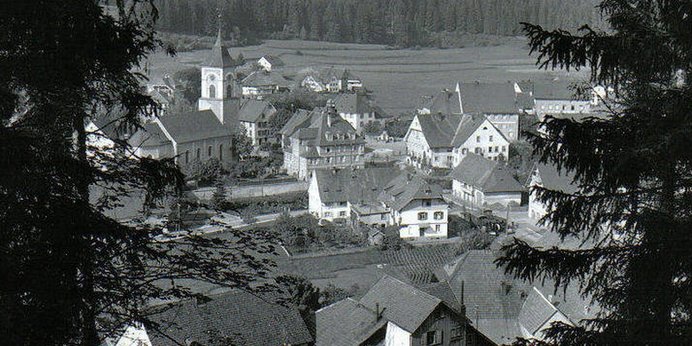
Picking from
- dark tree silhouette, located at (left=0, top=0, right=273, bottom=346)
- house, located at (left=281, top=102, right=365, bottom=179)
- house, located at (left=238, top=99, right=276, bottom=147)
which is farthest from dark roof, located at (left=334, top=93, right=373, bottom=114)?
dark tree silhouette, located at (left=0, top=0, right=273, bottom=346)

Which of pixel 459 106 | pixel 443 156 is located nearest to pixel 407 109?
pixel 459 106

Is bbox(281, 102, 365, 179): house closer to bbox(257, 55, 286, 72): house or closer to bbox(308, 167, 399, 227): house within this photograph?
bbox(308, 167, 399, 227): house

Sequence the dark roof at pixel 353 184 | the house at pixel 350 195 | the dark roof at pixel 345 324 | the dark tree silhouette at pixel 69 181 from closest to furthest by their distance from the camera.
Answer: the dark tree silhouette at pixel 69 181
the dark roof at pixel 345 324
the house at pixel 350 195
the dark roof at pixel 353 184

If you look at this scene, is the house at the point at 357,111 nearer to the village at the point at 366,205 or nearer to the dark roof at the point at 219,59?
the village at the point at 366,205

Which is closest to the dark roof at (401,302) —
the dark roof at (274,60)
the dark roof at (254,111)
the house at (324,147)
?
the house at (324,147)

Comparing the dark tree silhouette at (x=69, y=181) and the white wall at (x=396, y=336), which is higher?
the dark tree silhouette at (x=69, y=181)

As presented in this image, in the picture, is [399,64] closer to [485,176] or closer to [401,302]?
[485,176]
